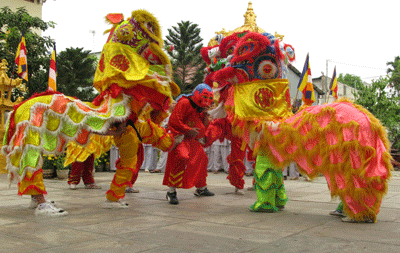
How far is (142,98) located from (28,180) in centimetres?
152

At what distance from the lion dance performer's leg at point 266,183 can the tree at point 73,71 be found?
11.7m

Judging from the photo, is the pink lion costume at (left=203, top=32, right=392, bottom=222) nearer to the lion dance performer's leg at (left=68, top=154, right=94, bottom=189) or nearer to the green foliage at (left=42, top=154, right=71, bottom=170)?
the lion dance performer's leg at (left=68, top=154, right=94, bottom=189)

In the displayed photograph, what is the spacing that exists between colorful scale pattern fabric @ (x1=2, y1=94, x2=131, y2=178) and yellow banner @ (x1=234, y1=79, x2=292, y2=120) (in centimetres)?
138

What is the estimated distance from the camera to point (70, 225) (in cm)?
404

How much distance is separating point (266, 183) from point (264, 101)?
96cm

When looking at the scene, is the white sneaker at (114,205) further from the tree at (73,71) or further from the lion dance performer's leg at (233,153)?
the tree at (73,71)

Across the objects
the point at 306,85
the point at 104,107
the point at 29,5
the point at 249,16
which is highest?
the point at 29,5

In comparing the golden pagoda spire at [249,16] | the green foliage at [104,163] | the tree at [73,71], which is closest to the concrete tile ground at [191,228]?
the green foliage at [104,163]

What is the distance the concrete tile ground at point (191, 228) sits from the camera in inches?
126

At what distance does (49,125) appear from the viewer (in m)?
4.63

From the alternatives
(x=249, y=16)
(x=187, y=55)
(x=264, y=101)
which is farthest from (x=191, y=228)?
(x=187, y=55)

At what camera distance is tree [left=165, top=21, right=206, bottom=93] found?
2364 cm

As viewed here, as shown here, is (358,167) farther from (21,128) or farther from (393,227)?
(21,128)

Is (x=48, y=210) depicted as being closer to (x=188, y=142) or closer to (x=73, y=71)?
(x=188, y=142)
